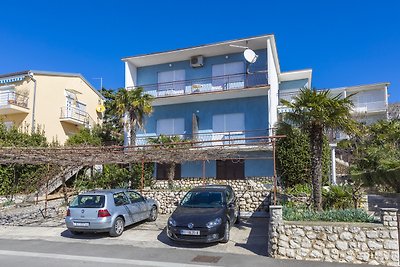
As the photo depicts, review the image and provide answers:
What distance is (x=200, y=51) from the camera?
23.6m

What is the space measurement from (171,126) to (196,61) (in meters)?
5.47

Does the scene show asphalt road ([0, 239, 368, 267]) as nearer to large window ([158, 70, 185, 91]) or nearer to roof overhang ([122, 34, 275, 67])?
large window ([158, 70, 185, 91])

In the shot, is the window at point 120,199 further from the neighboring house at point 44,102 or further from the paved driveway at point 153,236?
the neighboring house at point 44,102

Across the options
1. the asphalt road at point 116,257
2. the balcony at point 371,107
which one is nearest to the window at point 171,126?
the asphalt road at point 116,257

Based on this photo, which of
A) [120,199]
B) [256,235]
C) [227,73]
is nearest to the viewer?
[256,235]

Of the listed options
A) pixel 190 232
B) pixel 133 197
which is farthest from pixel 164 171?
pixel 190 232

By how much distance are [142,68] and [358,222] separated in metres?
21.9

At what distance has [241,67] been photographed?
2306 cm

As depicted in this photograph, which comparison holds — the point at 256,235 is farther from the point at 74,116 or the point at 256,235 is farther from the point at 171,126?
the point at 74,116

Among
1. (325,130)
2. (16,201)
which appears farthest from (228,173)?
(16,201)

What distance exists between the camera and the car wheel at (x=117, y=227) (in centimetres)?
1067

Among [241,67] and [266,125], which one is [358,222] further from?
[241,67]

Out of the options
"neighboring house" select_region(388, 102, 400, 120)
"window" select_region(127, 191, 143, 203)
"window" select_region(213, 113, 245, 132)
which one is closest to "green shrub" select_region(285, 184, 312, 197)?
"window" select_region(127, 191, 143, 203)

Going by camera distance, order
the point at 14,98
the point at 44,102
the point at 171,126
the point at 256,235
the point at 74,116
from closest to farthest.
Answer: the point at 256,235 → the point at 171,126 → the point at 14,98 → the point at 44,102 → the point at 74,116
